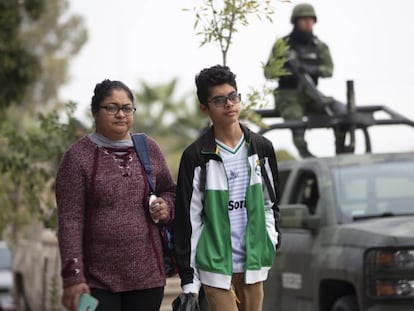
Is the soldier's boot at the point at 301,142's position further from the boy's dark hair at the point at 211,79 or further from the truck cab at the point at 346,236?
the boy's dark hair at the point at 211,79

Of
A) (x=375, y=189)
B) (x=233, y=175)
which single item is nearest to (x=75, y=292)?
(x=233, y=175)

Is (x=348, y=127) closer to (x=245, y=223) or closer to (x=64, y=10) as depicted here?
(x=245, y=223)

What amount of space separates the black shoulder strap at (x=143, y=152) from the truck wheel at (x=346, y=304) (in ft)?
10.1

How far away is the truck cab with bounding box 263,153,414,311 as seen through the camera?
841 centimetres

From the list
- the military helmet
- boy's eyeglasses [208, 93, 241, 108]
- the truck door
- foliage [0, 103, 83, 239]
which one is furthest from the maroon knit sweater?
foliage [0, 103, 83, 239]

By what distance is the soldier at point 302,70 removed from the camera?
454 inches

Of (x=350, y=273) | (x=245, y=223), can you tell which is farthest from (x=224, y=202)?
(x=350, y=273)

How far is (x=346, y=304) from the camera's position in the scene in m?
8.83

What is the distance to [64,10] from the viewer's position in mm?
55906

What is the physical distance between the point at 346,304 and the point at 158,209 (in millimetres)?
3161

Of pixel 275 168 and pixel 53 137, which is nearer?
pixel 275 168

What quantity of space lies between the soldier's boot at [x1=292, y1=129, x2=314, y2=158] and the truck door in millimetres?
972

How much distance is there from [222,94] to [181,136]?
44034 mm

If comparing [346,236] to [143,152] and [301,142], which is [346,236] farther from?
[143,152]
